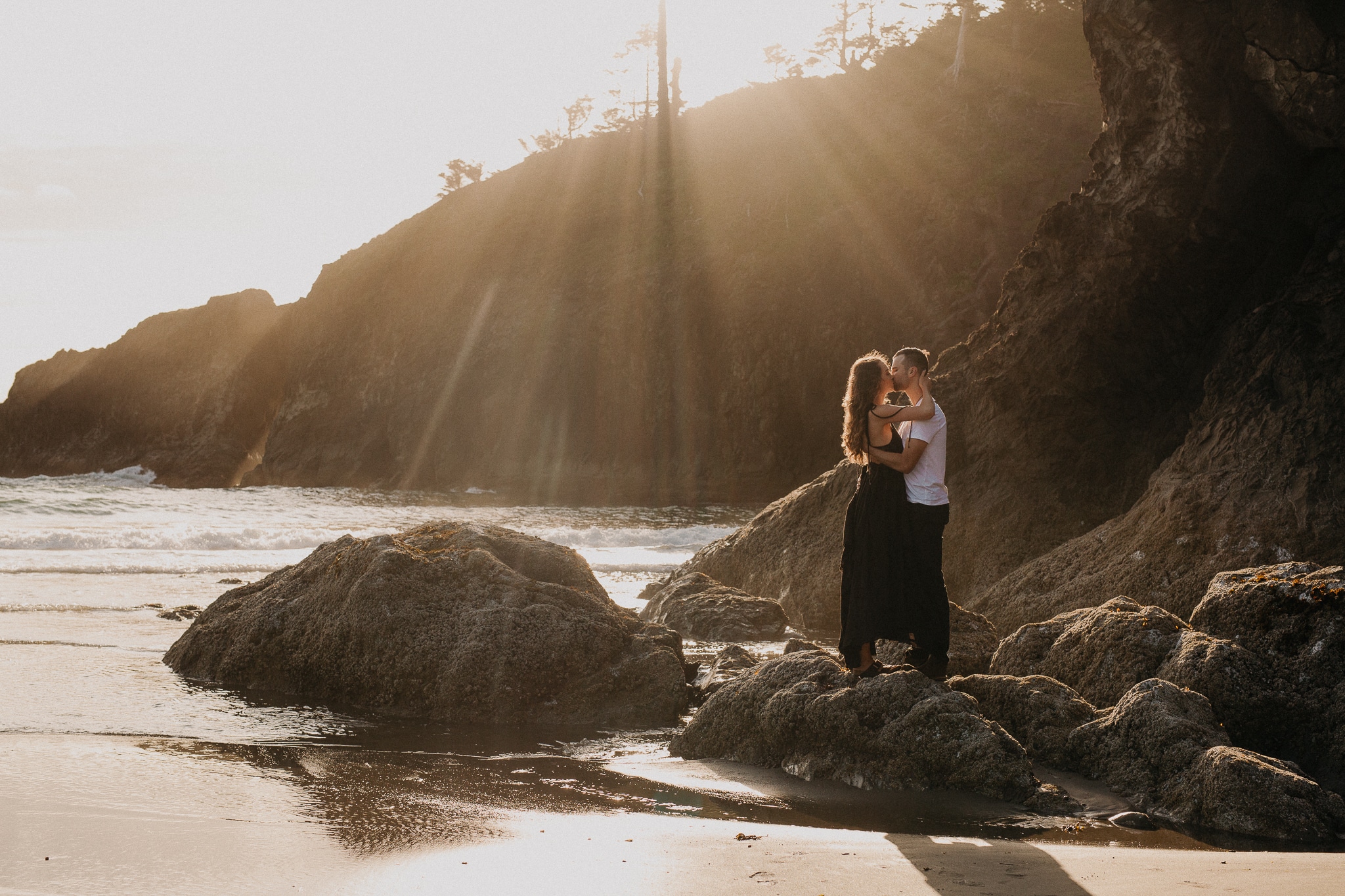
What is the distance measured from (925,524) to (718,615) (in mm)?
4018

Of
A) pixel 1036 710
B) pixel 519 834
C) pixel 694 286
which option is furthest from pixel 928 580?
pixel 694 286

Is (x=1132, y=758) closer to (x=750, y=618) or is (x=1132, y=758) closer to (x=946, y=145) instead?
(x=750, y=618)

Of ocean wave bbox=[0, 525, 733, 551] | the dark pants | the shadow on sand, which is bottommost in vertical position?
ocean wave bbox=[0, 525, 733, 551]

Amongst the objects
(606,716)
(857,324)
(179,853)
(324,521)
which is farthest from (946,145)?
(179,853)

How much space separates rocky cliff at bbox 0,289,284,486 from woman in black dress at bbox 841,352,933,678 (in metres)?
49.5

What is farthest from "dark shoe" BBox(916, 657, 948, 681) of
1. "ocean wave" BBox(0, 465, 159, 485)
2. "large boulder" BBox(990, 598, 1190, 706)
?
"ocean wave" BBox(0, 465, 159, 485)

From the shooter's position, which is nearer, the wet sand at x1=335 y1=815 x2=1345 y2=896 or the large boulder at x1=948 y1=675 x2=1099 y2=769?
the wet sand at x1=335 y1=815 x2=1345 y2=896

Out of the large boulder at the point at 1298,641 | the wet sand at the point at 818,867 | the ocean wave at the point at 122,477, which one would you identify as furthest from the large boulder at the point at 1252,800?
the ocean wave at the point at 122,477

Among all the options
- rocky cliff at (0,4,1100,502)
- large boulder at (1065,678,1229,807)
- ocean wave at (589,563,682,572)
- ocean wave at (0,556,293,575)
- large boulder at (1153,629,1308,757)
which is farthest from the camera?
rocky cliff at (0,4,1100,502)

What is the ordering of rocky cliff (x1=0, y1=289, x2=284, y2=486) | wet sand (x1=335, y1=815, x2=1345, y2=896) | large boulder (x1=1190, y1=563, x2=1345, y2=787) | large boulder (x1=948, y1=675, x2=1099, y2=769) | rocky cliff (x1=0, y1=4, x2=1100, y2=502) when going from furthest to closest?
rocky cliff (x1=0, y1=289, x2=284, y2=486), rocky cliff (x1=0, y1=4, x2=1100, y2=502), large boulder (x1=948, y1=675, x2=1099, y2=769), large boulder (x1=1190, y1=563, x2=1345, y2=787), wet sand (x1=335, y1=815, x2=1345, y2=896)

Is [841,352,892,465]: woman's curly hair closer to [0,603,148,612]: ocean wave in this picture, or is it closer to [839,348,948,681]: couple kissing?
[839,348,948,681]: couple kissing

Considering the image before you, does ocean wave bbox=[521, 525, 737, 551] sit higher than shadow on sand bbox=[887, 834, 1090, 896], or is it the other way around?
shadow on sand bbox=[887, 834, 1090, 896]

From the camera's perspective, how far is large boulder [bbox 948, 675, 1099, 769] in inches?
179

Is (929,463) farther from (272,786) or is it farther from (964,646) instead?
(272,786)
